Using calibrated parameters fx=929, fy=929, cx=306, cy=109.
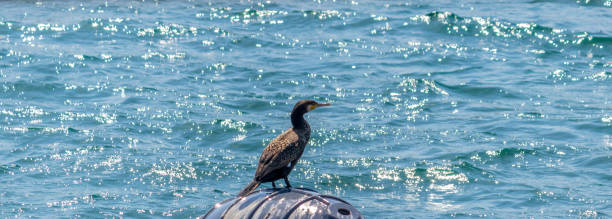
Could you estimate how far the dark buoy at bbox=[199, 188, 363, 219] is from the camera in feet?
20.8

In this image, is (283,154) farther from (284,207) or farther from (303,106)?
(284,207)

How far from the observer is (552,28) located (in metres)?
23.6

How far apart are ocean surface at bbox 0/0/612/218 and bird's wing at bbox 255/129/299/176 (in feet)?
12.9

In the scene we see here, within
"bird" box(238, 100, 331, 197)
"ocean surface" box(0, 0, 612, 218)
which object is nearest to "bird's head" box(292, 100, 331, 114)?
"bird" box(238, 100, 331, 197)

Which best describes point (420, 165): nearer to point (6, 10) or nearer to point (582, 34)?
point (582, 34)

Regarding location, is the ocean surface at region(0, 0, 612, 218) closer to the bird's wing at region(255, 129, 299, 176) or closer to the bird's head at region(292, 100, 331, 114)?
the bird's head at region(292, 100, 331, 114)

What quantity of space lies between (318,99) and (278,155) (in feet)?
33.0

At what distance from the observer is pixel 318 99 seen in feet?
59.2

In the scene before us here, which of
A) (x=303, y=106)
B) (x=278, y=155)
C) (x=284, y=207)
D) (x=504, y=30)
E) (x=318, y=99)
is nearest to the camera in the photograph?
(x=284, y=207)

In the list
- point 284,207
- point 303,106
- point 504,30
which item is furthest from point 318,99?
point 284,207

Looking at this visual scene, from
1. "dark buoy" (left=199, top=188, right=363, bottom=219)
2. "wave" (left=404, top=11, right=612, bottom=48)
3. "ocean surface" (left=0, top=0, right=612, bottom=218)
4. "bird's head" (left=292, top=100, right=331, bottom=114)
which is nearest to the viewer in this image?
"dark buoy" (left=199, top=188, right=363, bottom=219)

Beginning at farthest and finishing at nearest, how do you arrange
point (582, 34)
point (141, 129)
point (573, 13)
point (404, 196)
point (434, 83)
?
point (573, 13) < point (582, 34) < point (434, 83) < point (141, 129) < point (404, 196)

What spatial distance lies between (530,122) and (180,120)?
6.29 metres

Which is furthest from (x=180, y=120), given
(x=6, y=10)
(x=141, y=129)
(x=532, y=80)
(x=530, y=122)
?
(x=6, y=10)
